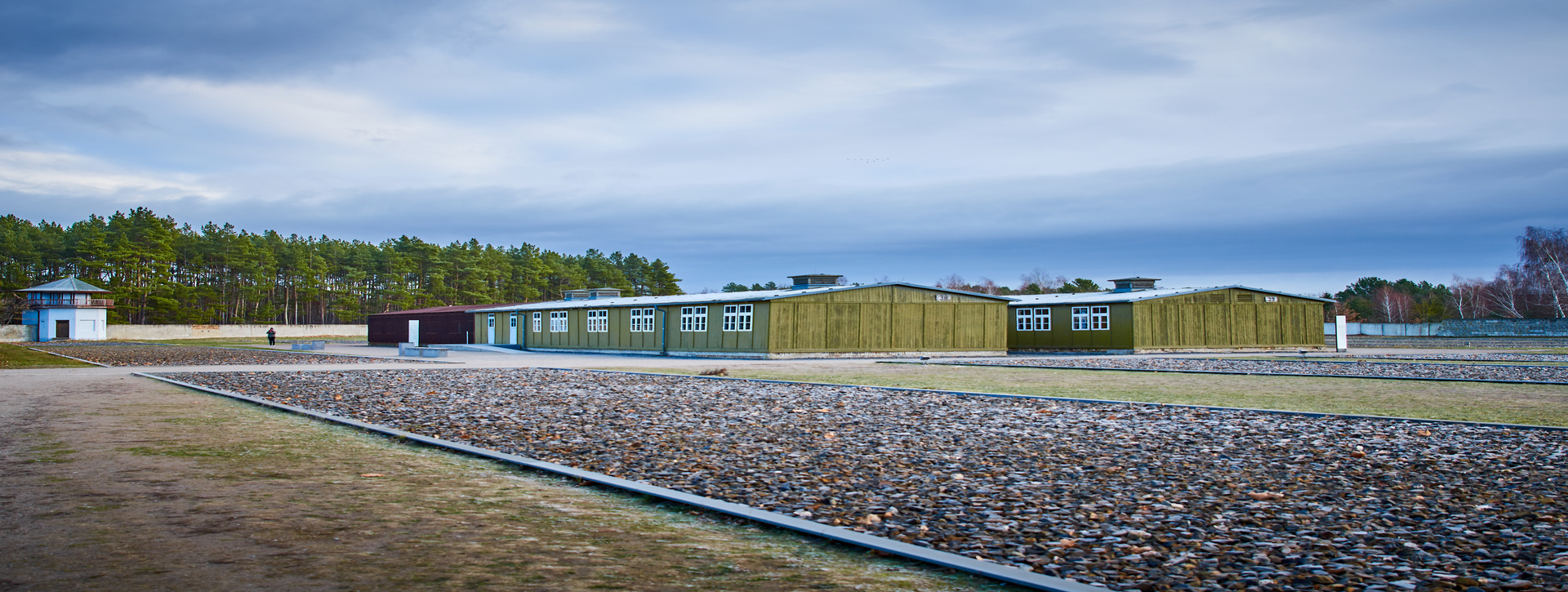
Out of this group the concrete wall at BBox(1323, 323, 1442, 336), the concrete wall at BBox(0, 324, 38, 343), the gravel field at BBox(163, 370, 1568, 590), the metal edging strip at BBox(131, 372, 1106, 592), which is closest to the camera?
the metal edging strip at BBox(131, 372, 1106, 592)

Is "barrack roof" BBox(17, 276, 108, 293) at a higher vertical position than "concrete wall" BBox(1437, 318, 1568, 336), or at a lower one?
higher

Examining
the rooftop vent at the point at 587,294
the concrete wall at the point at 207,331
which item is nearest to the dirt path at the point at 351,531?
the rooftop vent at the point at 587,294

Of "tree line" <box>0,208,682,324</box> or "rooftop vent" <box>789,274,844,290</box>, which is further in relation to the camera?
"tree line" <box>0,208,682,324</box>

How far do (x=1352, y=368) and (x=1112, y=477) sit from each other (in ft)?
74.5

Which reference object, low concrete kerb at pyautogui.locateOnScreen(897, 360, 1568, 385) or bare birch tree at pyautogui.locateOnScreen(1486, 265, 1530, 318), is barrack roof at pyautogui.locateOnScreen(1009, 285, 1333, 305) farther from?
bare birch tree at pyautogui.locateOnScreen(1486, 265, 1530, 318)

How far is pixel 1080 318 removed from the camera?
4819 cm

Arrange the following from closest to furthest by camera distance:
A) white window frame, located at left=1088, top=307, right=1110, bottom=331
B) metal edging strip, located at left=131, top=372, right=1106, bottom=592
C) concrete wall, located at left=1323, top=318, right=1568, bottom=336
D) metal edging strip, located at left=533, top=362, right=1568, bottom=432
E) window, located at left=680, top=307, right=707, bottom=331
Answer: metal edging strip, located at left=131, top=372, right=1106, bottom=592 → metal edging strip, located at left=533, top=362, right=1568, bottom=432 → window, located at left=680, top=307, right=707, bottom=331 → white window frame, located at left=1088, top=307, right=1110, bottom=331 → concrete wall, located at left=1323, top=318, right=1568, bottom=336

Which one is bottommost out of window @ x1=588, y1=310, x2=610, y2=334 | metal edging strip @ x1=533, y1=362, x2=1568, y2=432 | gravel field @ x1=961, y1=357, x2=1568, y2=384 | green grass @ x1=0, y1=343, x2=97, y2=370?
gravel field @ x1=961, y1=357, x2=1568, y2=384

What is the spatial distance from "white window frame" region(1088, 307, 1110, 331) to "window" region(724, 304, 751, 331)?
1806cm

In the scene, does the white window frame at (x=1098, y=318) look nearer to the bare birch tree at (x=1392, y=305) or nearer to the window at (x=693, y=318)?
the window at (x=693, y=318)

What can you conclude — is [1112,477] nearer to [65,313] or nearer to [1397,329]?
[65,313]

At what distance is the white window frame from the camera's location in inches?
1848

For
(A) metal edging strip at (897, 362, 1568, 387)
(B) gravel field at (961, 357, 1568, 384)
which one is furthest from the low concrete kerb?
(B) gravel field at (961, 357, 1568, 384)

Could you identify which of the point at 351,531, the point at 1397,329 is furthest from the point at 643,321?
the point at 1397,329
